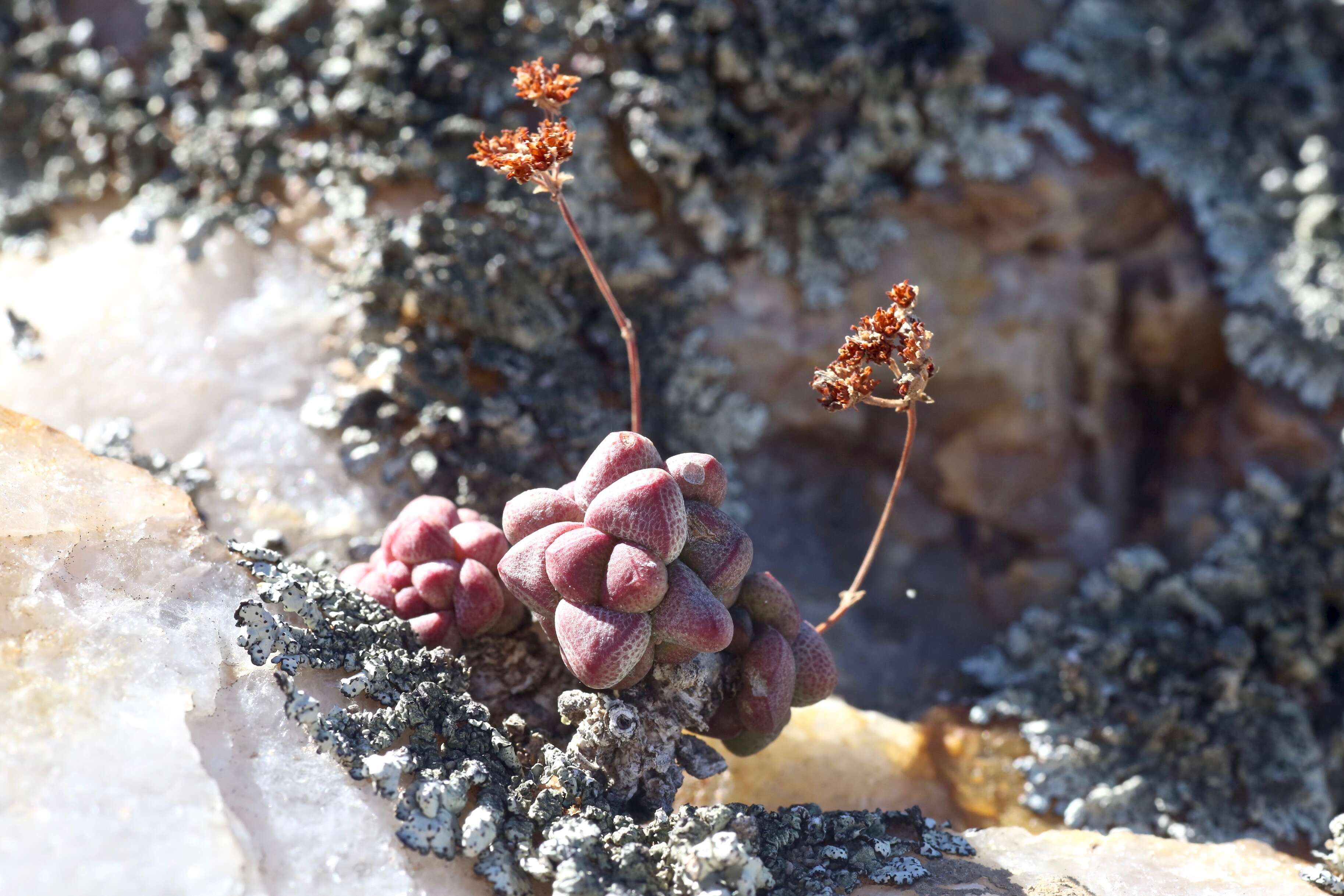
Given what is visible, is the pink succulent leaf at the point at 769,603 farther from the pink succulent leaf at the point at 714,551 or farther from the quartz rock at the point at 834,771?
the quartz rock at the point at 834,771

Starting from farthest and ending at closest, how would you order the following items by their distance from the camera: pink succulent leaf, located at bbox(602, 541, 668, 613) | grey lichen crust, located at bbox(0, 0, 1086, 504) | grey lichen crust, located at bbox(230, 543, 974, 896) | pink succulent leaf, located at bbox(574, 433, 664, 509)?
grey lichen crust, located at bbox(0, 0, 1086, 504)
pink succulent leaf, located at bbox(574, 433, 664, 509)
pink succulent leaf, located at bbox(602, 541, 668, 613)
grey lichen crust, located at bbox(230, 543, 974, 896)

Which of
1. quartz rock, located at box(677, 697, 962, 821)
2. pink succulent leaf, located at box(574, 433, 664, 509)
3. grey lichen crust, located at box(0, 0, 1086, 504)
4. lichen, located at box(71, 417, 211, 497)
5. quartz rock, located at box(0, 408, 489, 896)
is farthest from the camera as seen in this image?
grey lichen crust, located at box(0, 0, 1086, 504)

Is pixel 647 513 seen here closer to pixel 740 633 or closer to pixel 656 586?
pixel 656 586

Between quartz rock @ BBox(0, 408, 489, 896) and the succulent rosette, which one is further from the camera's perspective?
the succulent rosette

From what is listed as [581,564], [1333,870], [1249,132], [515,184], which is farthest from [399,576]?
[1249,132]

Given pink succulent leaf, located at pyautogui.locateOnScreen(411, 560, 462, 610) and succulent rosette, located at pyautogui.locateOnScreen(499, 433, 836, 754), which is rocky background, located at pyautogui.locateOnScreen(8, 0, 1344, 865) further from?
succulent rosette, located at pyautogui.locateOnScreen(499, 433, 836, 754)

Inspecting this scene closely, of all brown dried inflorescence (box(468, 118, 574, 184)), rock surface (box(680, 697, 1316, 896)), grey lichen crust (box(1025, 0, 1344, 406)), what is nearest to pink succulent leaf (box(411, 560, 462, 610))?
rock surface (box(680, 697, 1316, 896))

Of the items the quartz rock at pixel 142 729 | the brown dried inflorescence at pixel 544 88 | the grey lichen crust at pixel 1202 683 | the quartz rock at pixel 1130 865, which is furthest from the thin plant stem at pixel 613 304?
the grey lichen crust at pixel 1202 683
